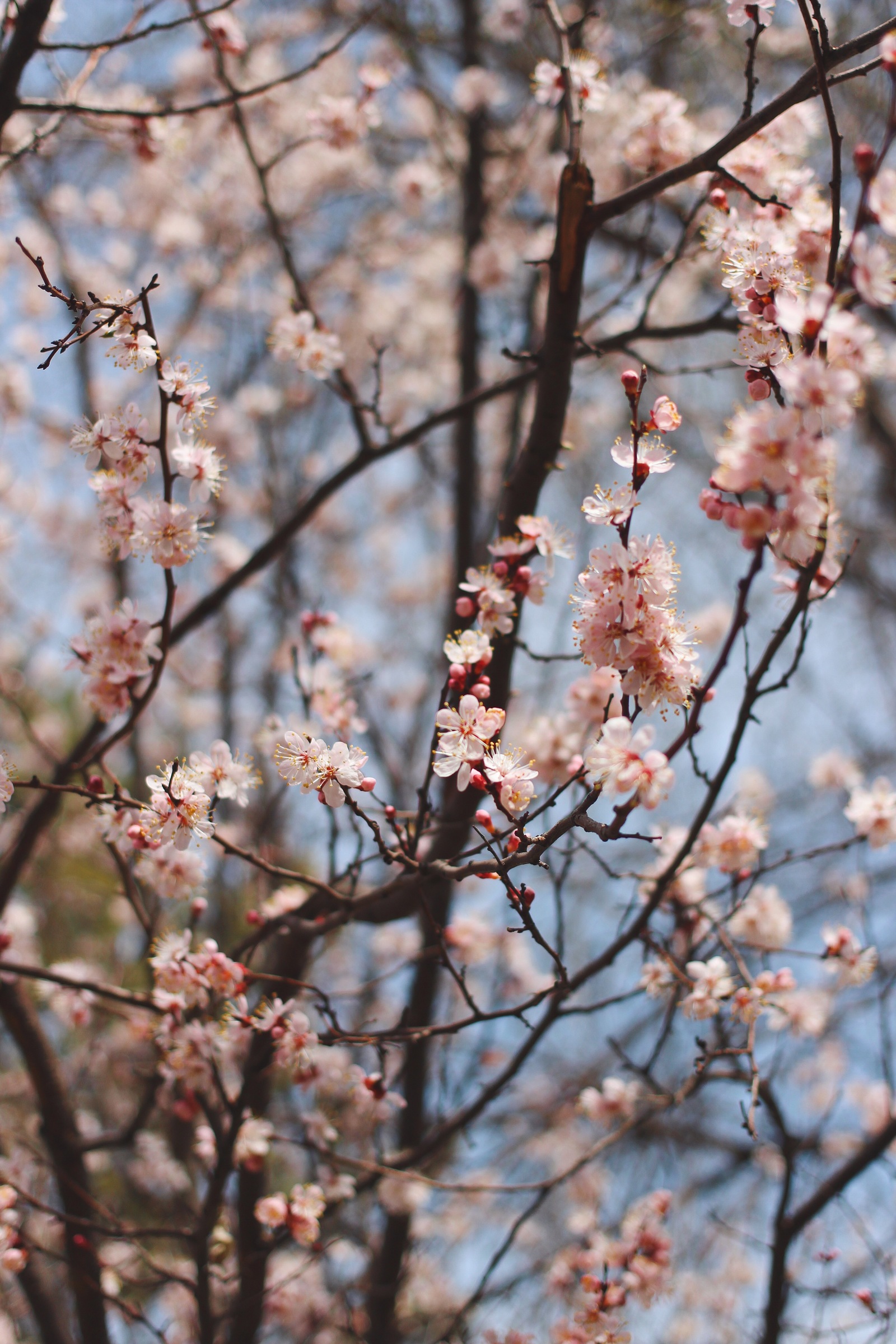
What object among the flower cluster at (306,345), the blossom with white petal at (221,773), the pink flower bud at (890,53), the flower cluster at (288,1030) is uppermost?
the flower cluster at (306,345)

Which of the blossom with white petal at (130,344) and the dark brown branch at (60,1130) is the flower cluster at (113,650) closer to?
the blossom with white petal at (130,344)

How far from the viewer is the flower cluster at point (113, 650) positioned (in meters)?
1.88

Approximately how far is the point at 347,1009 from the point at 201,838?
12.3 feet

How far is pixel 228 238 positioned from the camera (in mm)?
6199

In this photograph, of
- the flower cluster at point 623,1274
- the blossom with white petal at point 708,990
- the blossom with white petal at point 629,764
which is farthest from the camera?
the flower cluster at point 623,1274

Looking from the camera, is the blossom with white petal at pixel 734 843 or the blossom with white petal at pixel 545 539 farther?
the blossom with white petal at pixel 734 843

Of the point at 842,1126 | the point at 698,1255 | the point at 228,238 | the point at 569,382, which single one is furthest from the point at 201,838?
the point at 228,238

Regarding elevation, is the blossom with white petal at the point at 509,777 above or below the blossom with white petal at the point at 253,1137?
above

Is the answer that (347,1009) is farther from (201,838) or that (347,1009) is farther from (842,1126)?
(201,838)

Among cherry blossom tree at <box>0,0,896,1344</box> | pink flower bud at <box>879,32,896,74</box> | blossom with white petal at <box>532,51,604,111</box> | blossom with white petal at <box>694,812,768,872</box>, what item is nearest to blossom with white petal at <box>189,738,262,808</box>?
cherry blossom tree at <box>0,0,896,1344</box>

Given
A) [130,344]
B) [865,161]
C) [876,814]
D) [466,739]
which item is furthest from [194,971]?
[865,161]

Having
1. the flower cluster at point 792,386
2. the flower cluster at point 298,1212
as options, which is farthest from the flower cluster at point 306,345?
the flower cluster at point 298,1212

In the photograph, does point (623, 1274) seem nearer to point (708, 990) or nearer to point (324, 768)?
point (708, 990)

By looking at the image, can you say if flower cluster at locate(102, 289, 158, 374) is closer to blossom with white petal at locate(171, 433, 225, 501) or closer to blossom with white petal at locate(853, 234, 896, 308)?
blossom with white petal at locate(171, 433, 225, 501)
